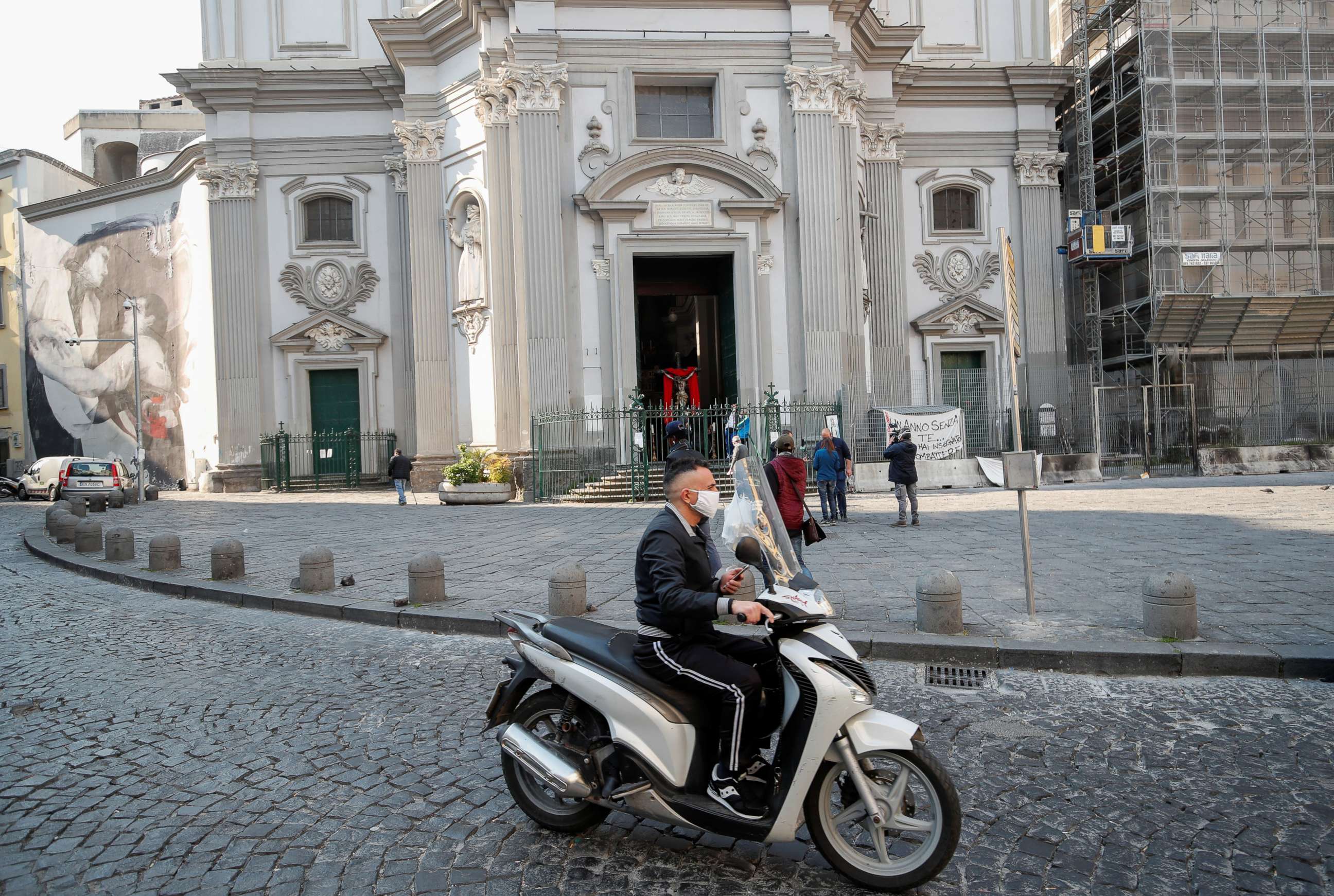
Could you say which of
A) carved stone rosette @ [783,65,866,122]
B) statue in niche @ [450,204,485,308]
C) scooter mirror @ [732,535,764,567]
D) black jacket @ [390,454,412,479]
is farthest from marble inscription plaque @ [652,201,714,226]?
scooter mirror @ [732,535,764,567]

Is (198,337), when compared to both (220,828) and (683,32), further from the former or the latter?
(220,828)

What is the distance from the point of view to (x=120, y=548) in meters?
12.0

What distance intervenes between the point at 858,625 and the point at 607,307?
15169 mm

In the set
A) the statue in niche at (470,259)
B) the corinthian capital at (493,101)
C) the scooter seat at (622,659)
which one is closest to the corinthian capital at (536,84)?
the corinthian capital at (493,101)

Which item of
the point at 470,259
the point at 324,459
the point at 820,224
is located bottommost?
the point at 324,459

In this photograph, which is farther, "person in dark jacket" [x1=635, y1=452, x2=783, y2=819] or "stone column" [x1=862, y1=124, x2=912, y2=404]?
"stone column" [x1=862, y1=124, x2=912, y2=404]

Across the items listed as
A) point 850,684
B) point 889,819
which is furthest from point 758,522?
point 889,819

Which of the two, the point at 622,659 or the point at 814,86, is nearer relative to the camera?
the point at 622,659

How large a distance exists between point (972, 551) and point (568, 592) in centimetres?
529

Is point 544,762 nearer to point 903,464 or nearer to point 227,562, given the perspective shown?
point 227,562

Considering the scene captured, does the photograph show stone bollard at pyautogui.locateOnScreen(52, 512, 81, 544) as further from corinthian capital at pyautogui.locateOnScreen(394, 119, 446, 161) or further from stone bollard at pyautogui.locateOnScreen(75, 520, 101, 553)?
corinthian capital at pyautogui.locateOnScreen(394, 119, 446, 161)

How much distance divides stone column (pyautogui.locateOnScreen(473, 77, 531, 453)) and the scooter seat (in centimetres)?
1709

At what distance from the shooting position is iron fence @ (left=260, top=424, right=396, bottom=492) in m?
25.8

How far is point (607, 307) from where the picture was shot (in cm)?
2114
